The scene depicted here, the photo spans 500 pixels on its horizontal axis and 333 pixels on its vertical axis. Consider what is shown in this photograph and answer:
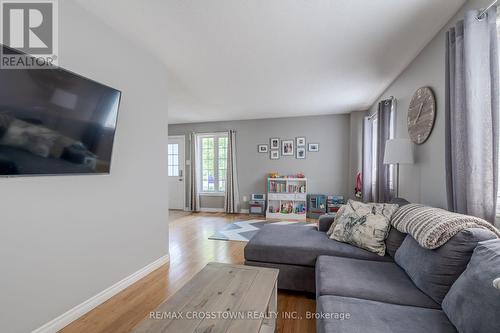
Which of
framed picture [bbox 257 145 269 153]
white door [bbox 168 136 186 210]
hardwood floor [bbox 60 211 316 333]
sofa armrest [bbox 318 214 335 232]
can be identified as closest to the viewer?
hardwood floor [bbox 60 211 316 333]

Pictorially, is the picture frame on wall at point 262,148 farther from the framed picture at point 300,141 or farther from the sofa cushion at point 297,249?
the sofa cushion at point 297,249

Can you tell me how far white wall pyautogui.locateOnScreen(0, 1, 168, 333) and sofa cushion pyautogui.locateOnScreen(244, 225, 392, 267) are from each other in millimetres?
1199

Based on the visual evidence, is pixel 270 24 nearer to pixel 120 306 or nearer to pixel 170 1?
pixel 170 1

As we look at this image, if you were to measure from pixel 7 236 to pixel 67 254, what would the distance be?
1.35 ft

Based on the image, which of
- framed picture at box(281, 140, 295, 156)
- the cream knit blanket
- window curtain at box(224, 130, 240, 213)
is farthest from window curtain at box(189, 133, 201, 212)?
the cream knit blanket

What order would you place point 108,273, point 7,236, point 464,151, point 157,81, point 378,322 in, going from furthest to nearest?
1. point 157,81
2. point 108,273
3. point 464,151
4. point 7,236
5. point 378,322

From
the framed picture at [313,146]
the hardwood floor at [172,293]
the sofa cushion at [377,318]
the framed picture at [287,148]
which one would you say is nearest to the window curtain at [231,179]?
the framed picture at [287,148]

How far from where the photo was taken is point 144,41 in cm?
219

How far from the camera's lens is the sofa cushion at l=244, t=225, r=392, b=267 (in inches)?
76.5

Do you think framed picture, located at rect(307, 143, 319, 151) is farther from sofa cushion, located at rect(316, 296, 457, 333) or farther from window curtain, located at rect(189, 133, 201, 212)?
sofa cushion, located at rect(316, 296, 457, 333)

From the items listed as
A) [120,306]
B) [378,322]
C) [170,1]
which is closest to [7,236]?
[120,306]

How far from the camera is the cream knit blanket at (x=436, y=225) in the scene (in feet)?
4.15

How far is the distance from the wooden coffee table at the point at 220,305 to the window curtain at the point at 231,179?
4.02 metres

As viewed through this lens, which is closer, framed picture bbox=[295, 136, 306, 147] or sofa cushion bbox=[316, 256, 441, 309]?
sofa cushion bbox=[316, 256, 441, 309]
